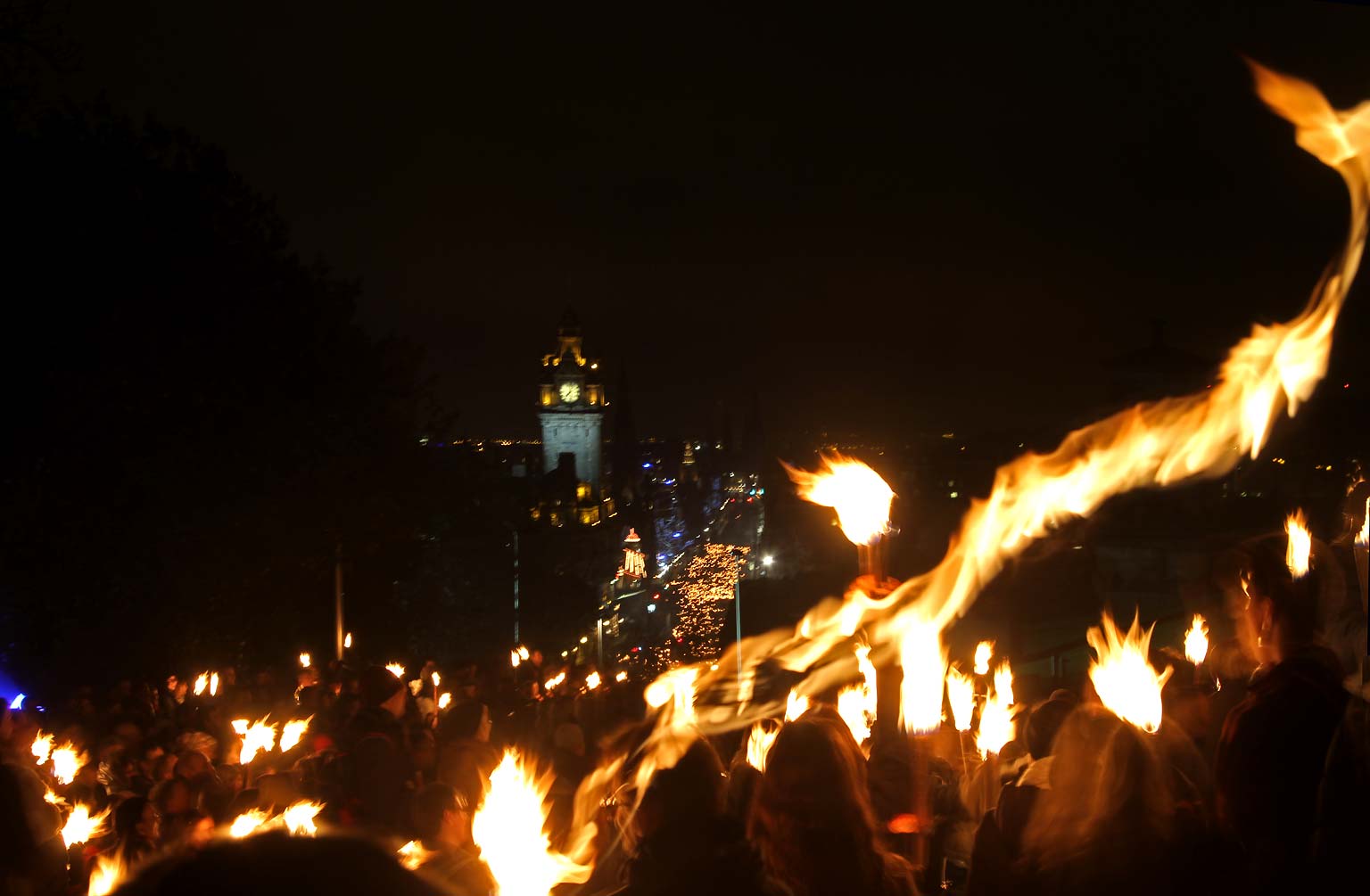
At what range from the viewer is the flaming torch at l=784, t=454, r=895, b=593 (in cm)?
600

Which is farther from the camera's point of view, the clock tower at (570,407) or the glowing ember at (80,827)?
the clock tower at (570,407)

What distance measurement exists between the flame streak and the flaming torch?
0.29 feet

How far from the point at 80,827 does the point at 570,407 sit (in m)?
131

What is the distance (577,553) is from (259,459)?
80.7 m

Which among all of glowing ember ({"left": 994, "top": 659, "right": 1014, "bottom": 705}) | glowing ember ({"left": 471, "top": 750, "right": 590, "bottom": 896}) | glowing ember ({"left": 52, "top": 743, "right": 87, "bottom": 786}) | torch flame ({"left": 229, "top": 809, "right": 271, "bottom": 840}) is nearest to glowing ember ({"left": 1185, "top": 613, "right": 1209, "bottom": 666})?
glowing ember ({"left": 994, "top": 659, "right": 1014, "bottom": 705})

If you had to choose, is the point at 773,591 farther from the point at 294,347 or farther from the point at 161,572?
the point at 161,572

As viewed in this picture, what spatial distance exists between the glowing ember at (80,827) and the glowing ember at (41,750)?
3318mm

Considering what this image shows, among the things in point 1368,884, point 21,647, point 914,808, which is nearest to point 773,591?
point 21,647

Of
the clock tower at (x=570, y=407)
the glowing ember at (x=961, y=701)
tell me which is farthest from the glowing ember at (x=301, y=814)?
the clock tower at (x=570, y=407)

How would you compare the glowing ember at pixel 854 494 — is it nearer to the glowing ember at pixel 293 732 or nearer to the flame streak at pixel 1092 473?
the flame streak at pixel 1092 473

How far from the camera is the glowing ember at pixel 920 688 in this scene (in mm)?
5906

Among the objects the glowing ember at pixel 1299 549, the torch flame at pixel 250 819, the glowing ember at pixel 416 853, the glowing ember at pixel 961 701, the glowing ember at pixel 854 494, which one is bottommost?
A: the glowing ember at pixel 416 853

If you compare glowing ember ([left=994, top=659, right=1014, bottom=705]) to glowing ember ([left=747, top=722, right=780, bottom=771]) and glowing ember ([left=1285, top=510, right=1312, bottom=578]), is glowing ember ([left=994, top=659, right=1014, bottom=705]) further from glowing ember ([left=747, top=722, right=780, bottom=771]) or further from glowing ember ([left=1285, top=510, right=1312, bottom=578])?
glowing ember ([left=1285, top=510, right=1312, bottom=578])

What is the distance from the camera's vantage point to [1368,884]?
3840 mm
